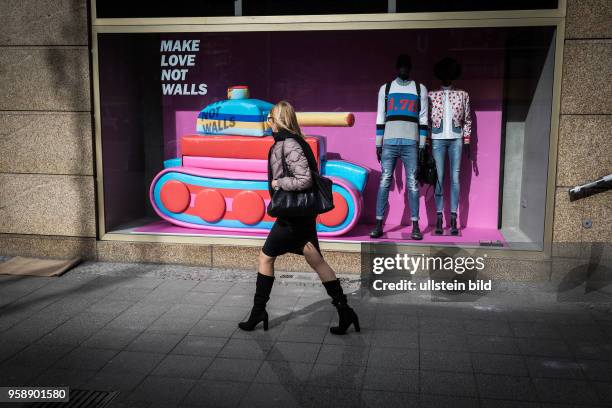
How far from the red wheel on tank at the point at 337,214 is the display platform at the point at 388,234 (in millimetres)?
169

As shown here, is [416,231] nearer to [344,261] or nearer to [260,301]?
[344,261]

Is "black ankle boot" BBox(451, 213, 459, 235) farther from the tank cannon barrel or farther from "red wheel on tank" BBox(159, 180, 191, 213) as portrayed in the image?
"red wheel on tank" BBox(159, 180, 191, 213)

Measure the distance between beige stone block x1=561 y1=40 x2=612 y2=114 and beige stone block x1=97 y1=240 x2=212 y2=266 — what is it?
4107 millimetres

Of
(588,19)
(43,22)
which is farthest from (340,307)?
(43,22)

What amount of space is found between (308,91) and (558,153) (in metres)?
2.95

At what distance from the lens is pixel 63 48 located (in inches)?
288

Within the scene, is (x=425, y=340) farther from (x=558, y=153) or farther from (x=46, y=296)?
(x=46, y=296)

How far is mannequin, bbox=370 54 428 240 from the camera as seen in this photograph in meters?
7.31

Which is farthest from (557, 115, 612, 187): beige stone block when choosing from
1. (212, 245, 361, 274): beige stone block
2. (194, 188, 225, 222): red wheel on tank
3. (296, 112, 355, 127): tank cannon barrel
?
(194, 188, 225, 222): red wheel on tank

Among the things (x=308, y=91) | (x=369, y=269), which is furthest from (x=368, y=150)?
(x=369, y=269)

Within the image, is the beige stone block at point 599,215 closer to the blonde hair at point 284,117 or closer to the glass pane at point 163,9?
the blonde hair at point 284,117

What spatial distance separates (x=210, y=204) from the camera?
7.67 m

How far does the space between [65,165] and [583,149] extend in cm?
560

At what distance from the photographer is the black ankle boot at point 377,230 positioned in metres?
7.38
